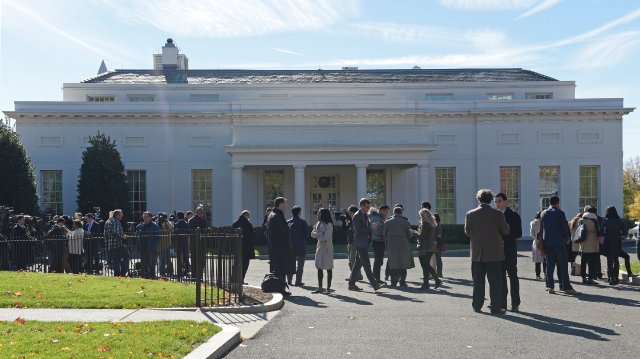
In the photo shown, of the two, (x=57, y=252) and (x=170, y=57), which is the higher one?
(x=170, y=57)

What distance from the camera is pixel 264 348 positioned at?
927 cm

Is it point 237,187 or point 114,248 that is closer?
point 114,248

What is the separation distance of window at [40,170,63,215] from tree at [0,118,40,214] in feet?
27.3

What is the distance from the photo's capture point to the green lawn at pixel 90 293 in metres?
12.4

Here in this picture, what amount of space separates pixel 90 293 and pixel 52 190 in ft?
107

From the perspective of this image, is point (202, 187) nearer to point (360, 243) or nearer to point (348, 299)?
point (360, 243)

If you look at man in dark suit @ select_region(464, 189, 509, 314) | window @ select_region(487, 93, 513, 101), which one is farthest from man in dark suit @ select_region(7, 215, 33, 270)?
window @ select_region(487, 93, 513, 101)

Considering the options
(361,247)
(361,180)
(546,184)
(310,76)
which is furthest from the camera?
(310,76)

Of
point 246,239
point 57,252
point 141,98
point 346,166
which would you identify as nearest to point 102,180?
point 141,98

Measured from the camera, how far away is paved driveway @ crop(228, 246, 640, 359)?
8961 millimetres

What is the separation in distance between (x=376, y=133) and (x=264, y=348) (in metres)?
31.5

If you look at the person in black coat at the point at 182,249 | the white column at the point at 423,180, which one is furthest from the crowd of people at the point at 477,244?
the white column at the point at 423,180

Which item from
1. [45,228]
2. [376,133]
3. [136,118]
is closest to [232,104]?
[136,118]

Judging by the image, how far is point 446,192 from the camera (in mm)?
44938
